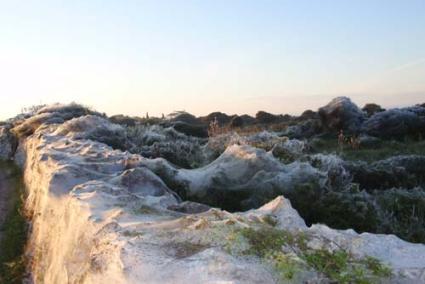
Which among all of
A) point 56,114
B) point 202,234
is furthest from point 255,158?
point 56,114

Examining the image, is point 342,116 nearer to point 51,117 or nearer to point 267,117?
point 51,117

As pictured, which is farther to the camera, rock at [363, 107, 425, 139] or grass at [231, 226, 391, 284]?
rock at [363, 107, 425, 139]

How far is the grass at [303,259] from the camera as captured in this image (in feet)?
11.6

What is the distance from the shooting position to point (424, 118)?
2406 cm

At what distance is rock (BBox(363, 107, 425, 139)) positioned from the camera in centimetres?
2311

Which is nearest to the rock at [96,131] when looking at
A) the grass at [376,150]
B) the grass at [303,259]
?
the grass at [376,150]

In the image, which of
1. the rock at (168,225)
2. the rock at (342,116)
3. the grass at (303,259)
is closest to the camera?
the grass at (303,259)

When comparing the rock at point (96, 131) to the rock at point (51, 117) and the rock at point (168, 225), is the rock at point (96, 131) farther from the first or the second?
the rock at point (51, 117)

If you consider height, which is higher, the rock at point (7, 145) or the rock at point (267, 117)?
the rock at point (7, 145)

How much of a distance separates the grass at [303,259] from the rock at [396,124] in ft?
65.3

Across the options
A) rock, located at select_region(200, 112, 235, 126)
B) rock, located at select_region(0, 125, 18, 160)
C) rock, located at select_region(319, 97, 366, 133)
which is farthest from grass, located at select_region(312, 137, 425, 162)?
rock, located at select_region(200, 112, 235, 126)

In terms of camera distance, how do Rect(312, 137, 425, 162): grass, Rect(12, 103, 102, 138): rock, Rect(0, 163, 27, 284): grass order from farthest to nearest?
Rect(12, 103, 102, 138): rock < Rect(312, 137, 425, 162): grass < Rect(0, 163, 27, 284): grass

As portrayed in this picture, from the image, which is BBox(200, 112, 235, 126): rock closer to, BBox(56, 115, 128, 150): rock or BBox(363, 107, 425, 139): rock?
BBox(363, 107, 425, 139): rock

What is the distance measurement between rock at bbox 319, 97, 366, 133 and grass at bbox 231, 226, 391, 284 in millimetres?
21142
